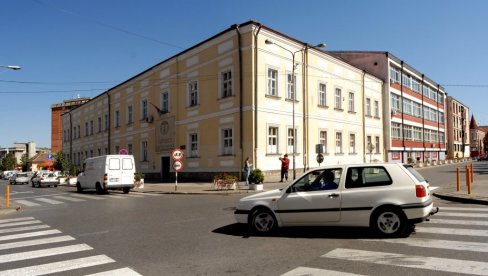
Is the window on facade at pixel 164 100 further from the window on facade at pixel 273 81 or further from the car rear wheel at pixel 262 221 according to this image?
the car rear wheel at pixel 262 221

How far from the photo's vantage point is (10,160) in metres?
126

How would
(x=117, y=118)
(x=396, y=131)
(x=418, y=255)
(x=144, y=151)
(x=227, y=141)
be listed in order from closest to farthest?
1. (x=418, y=255)
2. (x=227, y=141)
3. (x=144, y=151)
4. (x=117, y=118)
5. (x=396, y=131)

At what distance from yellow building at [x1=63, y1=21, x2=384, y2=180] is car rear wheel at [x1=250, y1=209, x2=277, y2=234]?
59.6 ft

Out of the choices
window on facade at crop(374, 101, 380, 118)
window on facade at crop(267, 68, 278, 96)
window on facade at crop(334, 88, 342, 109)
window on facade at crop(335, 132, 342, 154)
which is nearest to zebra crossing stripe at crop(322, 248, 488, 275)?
window on facade at crop(267, 68, 278, 96)

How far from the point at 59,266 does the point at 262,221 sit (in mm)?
4041

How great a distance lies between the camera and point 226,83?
1179 inches

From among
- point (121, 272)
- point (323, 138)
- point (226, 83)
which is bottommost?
point (121, 272)

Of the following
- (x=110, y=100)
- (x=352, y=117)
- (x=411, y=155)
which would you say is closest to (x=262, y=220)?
(x=352, y=117)

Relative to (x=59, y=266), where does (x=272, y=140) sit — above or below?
above

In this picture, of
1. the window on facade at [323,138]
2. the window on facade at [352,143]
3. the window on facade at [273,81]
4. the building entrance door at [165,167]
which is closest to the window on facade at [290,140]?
the window on facade at [273,81]

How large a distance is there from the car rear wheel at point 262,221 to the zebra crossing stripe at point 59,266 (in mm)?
3166

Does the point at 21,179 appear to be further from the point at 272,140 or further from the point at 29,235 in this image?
the point at 29,235

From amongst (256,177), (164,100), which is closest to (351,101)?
(164,100)

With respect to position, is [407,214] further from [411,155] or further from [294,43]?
[411,155]
